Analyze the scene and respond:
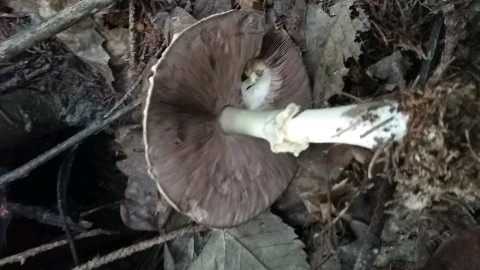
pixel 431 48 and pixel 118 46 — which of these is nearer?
pixel 431 48

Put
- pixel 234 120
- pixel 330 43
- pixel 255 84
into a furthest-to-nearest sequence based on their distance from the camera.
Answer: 1. pixel 330 43
2. pixel 255 84
3. pixel 234 120

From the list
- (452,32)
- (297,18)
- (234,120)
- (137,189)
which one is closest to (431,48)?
(452,32)

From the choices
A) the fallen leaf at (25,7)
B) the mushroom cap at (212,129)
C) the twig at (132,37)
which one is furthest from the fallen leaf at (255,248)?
the fallen leaf at (25,7)

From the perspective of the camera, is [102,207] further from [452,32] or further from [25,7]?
[452,32]

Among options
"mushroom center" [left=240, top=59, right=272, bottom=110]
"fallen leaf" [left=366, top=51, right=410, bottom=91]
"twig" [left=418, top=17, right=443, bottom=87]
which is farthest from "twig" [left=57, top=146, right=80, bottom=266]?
"twig" [left=418, top=17, right=443, bottom=87]

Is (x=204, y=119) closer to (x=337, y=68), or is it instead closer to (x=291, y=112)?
(x=291, y=112)

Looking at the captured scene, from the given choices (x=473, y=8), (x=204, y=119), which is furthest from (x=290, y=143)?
(x=473, y=8)

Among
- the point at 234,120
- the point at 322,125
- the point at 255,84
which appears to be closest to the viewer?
the point at 322,125
